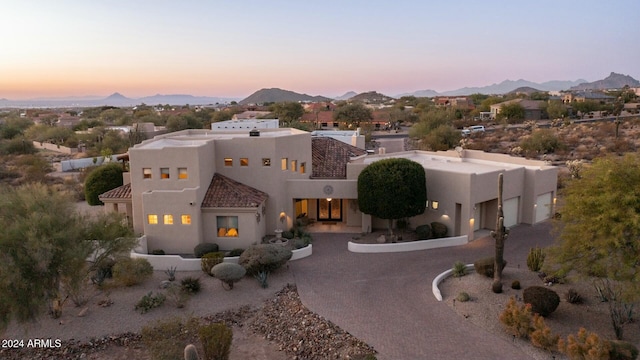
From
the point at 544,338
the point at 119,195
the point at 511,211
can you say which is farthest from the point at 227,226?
the point at 511,211

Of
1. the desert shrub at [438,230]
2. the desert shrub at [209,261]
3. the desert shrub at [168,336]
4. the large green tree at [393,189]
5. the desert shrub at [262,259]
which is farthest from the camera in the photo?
the desert shrub at [438,230]

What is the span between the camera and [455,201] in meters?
27.2

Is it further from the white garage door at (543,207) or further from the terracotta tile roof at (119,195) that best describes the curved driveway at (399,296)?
the terracotta tile roof at (119,195)

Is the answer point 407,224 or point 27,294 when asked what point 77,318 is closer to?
point 27,294

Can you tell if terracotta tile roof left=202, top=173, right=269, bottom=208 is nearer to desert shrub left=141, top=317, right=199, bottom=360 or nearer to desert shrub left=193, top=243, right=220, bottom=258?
desert shrub left=193, top=243, right=220, bottom=258

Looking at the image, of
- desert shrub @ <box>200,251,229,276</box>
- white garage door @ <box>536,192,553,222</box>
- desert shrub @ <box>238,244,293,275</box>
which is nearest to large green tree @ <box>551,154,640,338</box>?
desert shrub @ <box>238,244,293,275</box>

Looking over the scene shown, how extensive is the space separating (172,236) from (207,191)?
3298mm

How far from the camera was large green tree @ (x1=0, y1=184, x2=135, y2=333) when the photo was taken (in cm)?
1541

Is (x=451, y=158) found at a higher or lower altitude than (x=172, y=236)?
higher

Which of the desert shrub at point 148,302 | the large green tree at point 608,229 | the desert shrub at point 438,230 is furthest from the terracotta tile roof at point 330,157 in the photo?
the large green tree at point 608,229

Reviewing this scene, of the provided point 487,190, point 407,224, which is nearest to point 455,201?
point 487,190

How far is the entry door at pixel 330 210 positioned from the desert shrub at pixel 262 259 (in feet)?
31.1

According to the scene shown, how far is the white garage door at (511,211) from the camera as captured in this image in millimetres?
29609

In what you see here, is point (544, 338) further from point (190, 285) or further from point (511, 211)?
point (511, 211)
